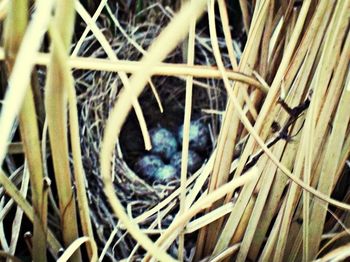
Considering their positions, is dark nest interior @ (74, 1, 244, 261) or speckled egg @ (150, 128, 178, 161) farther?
speckled egg @ (150, 128, 178, 161)

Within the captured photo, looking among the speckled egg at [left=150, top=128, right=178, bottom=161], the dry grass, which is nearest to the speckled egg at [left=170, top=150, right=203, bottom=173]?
the speckled egg at [left=150, top=128, right=178, bottom=161]

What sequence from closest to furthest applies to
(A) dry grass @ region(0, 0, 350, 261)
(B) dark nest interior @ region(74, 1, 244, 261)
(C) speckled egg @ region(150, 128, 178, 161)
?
(A) dry grass @ region(0, 0, 350, 261)
(B) dark nest interior @ region(74, 1, 244, 261)
(C) speckled egg @ region(150, 128, 178, 161)

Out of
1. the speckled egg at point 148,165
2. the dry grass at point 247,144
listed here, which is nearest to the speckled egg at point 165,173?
the speckled egg at point 148,165

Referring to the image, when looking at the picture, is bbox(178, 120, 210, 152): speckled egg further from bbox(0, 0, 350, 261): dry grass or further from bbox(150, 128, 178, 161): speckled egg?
bbox(0, 0, 350, 261): dry grass

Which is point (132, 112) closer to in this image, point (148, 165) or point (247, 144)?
point (148, 165)

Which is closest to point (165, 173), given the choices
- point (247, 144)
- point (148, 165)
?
point (148, 165)

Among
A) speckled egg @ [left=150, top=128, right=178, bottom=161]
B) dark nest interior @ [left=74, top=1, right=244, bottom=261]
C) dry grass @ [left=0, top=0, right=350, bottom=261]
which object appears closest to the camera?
dry grass @ [left=0, top=0, right=350, bottom=261]

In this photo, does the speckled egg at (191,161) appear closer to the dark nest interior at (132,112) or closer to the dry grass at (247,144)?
the dark nest interior at (132,112)

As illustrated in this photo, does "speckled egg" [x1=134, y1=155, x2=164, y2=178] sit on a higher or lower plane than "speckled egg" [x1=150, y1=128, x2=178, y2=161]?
lower
